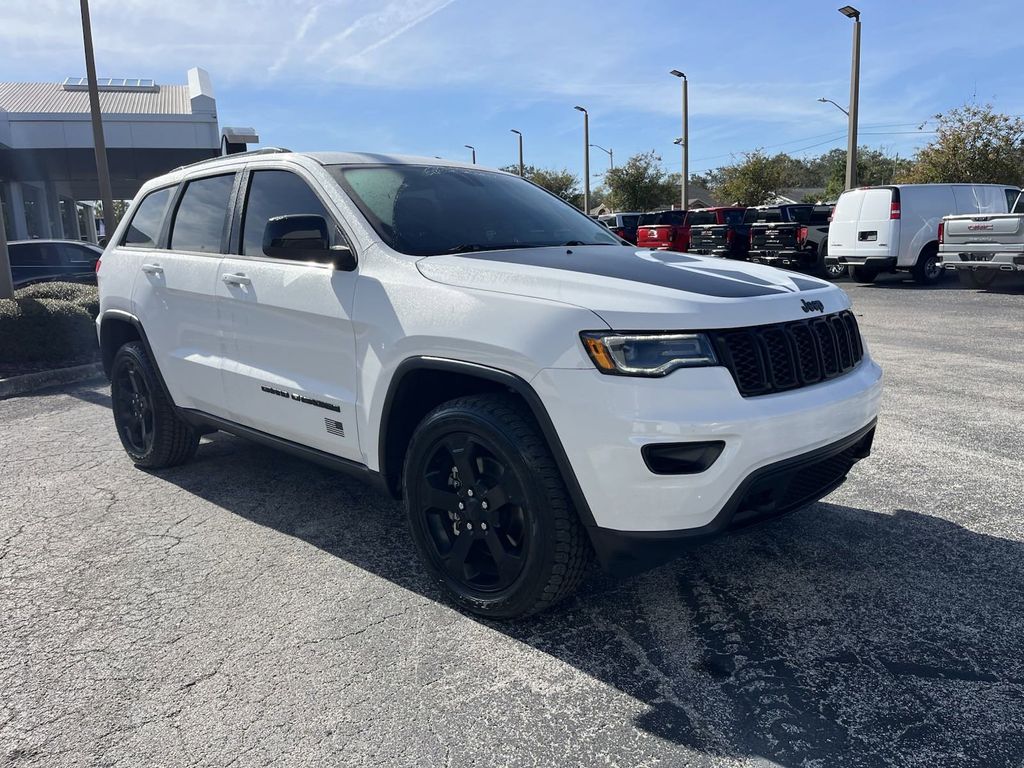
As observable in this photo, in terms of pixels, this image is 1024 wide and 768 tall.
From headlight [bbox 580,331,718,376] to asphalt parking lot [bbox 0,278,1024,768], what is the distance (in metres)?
1.01

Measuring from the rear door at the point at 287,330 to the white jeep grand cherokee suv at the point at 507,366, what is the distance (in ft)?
0.04

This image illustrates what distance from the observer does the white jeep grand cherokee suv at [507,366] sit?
266 centimetres

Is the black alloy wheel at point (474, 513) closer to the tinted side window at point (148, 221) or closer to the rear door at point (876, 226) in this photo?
the tinted side window at point (148, 221)

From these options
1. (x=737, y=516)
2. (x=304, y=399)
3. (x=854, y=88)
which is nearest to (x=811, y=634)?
(x=737, y=516)

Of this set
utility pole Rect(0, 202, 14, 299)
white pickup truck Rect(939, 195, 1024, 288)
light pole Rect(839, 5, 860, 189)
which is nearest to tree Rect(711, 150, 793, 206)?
light pole Rect(839, 5, 860, 189)

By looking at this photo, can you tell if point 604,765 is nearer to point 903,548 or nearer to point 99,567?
point 903,548

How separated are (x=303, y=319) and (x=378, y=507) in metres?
1.24

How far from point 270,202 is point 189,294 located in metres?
0.75

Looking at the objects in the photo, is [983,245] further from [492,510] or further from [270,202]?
[492,510]

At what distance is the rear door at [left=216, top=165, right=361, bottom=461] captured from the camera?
3.50 m

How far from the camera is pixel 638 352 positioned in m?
2.66

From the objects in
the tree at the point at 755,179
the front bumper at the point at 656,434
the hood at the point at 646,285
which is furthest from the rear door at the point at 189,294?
the tree at the point at 755,179

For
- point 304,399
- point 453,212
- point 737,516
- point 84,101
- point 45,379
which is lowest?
point 45,379

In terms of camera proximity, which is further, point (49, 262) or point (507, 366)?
point (49, 262)
